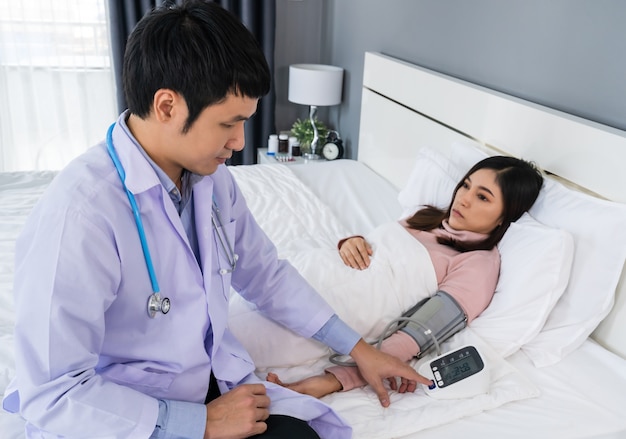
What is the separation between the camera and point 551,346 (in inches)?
53.0

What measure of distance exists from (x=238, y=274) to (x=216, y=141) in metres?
0.43

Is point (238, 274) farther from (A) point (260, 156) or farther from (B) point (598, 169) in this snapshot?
(A) point (260, 156)

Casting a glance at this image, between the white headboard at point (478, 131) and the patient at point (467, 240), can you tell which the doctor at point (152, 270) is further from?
the white headboard at point (478, 131)

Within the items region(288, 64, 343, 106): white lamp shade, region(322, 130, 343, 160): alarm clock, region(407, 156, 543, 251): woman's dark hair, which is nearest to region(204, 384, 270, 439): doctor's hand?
region(407, 156, 543, 251): woman's dark hair

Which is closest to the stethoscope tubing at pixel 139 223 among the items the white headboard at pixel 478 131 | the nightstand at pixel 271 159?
the white headboard at pixel 478 131

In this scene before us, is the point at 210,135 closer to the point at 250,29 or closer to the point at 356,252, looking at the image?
the point at 356,252

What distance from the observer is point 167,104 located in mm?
842

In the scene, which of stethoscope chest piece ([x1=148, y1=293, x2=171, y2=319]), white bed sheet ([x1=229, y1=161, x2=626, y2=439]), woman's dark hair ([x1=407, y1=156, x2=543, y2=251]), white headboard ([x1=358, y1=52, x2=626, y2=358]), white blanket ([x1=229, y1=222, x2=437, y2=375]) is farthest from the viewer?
woman's dark hair ([x1=407, y1=156, x2=543, y2=251])

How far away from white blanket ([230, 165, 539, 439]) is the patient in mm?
46

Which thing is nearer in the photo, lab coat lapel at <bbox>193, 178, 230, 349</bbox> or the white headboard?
lab coat lapel at <bbox>193, 178, 230, 349</bbox>

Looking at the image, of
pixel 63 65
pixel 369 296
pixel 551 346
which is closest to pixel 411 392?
pixel 369 296

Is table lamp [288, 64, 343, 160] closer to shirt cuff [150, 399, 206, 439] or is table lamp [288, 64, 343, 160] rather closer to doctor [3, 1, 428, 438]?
doctor [3, 1, 428, 438]

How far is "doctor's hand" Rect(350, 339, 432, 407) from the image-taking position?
3.79 ft

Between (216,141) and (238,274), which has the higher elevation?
(216,141)
